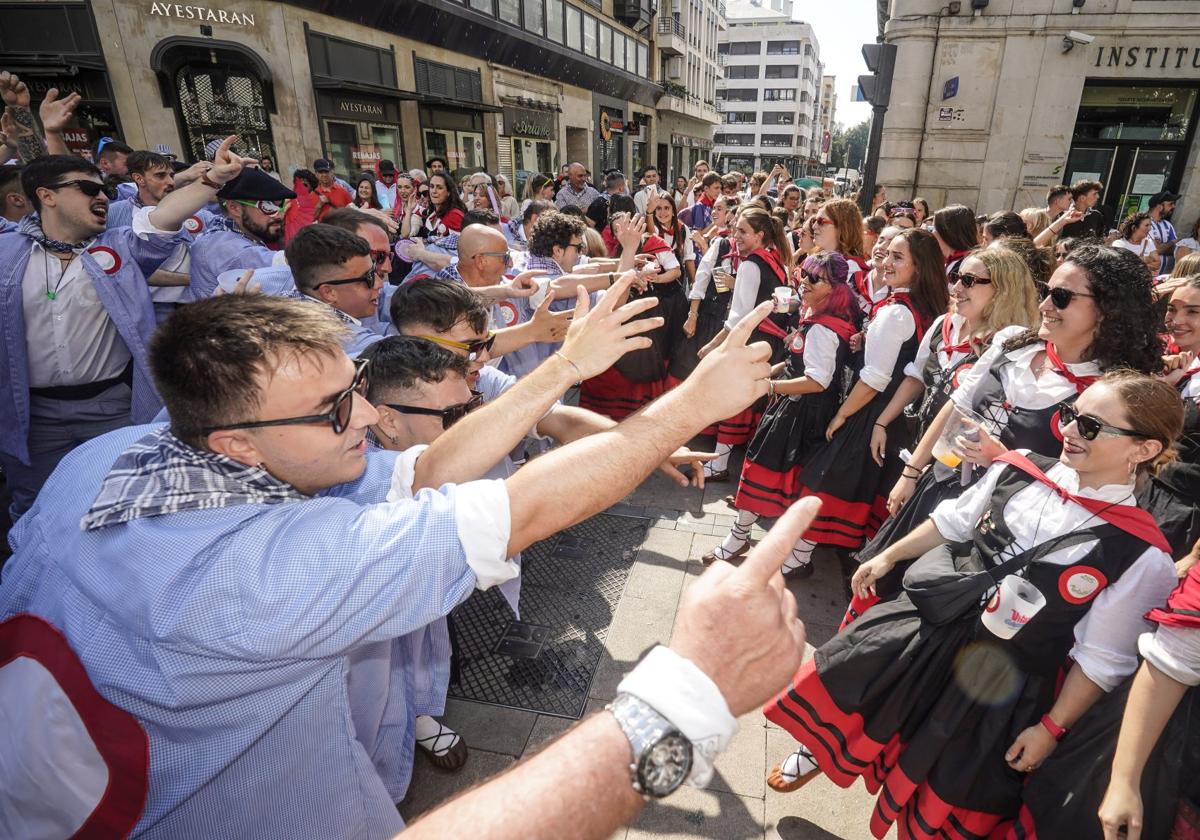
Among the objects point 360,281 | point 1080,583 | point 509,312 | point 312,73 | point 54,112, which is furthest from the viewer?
point 312,73

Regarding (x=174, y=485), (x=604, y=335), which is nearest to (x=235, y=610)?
(x=174, y=485)

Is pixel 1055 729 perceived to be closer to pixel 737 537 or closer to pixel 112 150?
pixel 737 537

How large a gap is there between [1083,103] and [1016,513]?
13.9m

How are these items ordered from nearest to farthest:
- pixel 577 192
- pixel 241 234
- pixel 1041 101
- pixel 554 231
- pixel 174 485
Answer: pixel 174 485
pixel 241 234
pixel 554 231
pixel 1041 101
pixel 577 192

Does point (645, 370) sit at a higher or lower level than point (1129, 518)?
lower

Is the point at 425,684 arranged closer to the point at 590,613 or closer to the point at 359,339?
the point at 590,613

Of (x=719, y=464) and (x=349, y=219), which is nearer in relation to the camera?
(x=349, y=219)

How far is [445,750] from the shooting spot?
2.54 m

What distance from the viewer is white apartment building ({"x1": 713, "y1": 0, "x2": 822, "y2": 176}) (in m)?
67.8

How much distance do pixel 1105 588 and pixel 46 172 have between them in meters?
5.07

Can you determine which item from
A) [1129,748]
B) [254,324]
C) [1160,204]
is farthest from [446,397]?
[1160,204]

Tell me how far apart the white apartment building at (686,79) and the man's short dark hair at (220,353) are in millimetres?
40577

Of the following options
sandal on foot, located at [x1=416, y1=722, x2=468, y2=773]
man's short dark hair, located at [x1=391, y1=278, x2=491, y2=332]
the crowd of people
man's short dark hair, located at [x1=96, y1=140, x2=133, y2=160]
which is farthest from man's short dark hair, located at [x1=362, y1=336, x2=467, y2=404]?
man's short dark hair, located at [x1=96, y1=140, x2=133, y2=160]

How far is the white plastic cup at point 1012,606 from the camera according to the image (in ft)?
5.76
